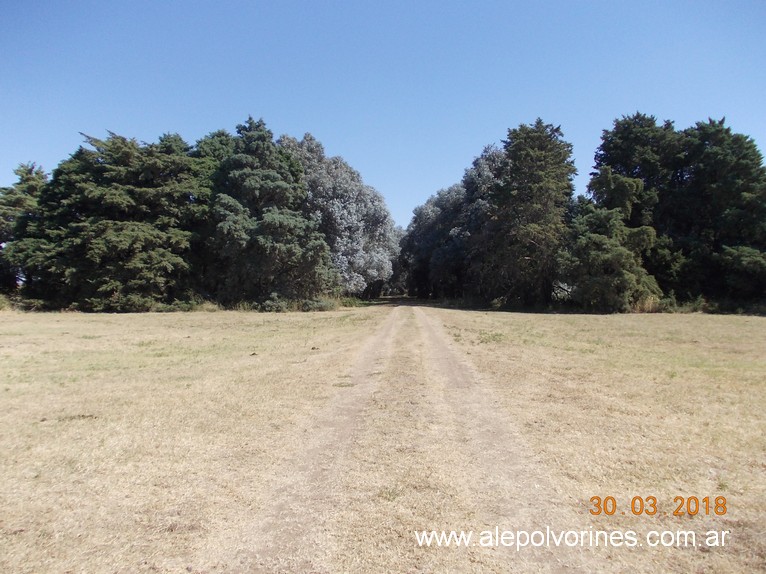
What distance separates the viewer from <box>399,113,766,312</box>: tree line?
31.3m

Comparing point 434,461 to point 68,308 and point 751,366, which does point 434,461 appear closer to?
point 751,366

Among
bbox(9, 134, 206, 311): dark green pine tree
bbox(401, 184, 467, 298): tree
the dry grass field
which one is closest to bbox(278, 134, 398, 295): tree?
bbox(401, 184, 467, 298): tree

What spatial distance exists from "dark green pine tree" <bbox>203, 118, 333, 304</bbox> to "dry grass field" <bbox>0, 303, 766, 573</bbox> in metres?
22.8

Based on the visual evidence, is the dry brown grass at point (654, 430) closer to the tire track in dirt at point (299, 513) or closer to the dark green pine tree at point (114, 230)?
the tire track in dirt at point (299, 513)

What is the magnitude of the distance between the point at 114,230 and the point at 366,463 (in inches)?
1292

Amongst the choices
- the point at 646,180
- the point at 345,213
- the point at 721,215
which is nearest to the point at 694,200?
the point at 721,215

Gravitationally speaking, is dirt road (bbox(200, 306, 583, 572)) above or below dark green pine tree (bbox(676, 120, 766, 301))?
below

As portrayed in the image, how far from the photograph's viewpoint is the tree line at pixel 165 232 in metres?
31.5

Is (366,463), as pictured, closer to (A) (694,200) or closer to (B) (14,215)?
(A) (694,200)

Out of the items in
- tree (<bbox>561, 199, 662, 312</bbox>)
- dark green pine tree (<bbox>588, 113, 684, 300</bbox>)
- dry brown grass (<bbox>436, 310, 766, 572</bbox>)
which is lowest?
dry brown grass (<bbox>436, 310, 766, 572</bbox>)

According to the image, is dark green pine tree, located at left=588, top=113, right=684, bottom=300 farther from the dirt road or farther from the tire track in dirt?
the tire track in dirt

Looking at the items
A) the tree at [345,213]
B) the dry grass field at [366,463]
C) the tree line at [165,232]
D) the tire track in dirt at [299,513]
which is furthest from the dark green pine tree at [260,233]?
the tire track in dirt at [299,513]

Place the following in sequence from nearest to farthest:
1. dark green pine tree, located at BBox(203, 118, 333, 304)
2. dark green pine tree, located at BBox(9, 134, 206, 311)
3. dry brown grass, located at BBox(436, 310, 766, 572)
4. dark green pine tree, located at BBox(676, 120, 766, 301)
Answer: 1. dry brown grass, located at BBox(436, 310, 766, 572)
2. dark green pine tree, located at BBox(676, 120, 766, 301)
3. dark green pine tree, located at BBox(9, 134, 206, 311)
4. dark green pine tree, located at BBox(203, 118, 333, 304)
